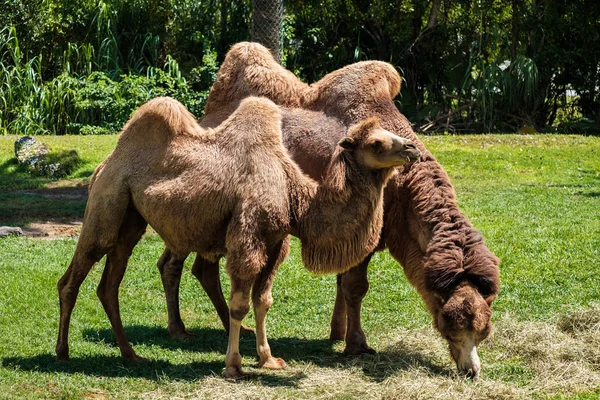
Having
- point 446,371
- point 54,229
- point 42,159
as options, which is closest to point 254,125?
point 446,371

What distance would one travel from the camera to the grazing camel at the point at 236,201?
6758 millimetres

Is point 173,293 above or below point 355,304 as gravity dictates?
below

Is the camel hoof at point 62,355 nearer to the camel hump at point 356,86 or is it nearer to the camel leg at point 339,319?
the camel leg at point 339,319

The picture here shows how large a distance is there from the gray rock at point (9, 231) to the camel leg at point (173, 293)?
3.89m

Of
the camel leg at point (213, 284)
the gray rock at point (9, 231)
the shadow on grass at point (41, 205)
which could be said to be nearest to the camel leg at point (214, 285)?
the camel leg at point (213, 284)

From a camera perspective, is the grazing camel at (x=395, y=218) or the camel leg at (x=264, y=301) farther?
the camel leg at (x=264, y=301)

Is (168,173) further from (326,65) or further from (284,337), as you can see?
(326,65)

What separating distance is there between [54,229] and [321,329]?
504cm

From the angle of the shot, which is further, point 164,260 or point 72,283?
point 164,260

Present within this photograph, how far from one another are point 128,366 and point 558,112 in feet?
55.1

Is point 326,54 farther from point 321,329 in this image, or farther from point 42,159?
point 321,329

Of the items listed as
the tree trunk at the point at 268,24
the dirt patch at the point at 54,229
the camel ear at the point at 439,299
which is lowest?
the dirt patch at the point at 54,229

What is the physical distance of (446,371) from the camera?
23.4ft

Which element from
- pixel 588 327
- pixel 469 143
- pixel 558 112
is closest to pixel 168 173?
pixel 588 327
